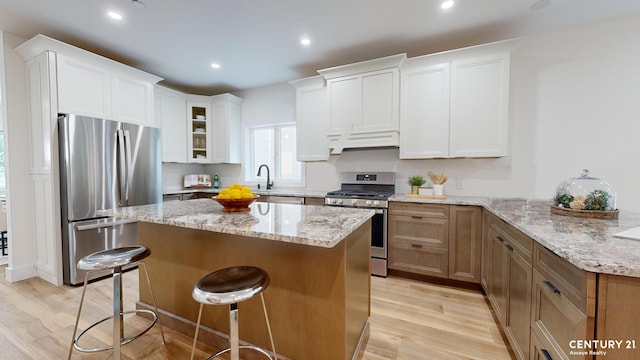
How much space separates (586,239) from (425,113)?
2182mm

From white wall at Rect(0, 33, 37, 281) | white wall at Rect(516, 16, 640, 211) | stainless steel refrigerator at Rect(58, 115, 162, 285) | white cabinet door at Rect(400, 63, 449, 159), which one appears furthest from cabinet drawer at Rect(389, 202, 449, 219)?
white wall at Rect(0, 33, 37, 281)

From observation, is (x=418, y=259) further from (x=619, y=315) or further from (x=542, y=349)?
(x=619, y=315)

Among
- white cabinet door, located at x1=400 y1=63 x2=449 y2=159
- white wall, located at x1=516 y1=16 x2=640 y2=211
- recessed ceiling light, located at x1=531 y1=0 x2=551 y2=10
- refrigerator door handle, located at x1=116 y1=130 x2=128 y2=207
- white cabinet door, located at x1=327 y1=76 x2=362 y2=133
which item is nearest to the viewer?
recessed ceiling light, located at x1=531 y1=0 x2=551 y2=10

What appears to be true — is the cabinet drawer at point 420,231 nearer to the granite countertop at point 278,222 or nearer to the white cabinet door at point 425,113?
the white cabinet door at point 425,113

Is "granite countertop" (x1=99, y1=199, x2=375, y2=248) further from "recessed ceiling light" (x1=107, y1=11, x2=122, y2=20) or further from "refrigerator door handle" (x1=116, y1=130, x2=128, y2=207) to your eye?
"recessed ceiling light" (x1=107, y1=11, x2=122, y2=20)

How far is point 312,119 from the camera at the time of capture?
3709 millimetres

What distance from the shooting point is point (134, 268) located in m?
3.25

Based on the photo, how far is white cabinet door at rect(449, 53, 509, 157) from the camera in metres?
2.71

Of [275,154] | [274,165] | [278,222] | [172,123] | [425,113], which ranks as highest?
[172,123]

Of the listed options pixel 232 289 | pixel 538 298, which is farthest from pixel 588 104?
pixel 232 289

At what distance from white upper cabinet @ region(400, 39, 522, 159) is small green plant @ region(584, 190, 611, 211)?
117 cm

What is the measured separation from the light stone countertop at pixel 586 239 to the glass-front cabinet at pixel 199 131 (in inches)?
174

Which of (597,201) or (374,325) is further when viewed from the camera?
(374,325)

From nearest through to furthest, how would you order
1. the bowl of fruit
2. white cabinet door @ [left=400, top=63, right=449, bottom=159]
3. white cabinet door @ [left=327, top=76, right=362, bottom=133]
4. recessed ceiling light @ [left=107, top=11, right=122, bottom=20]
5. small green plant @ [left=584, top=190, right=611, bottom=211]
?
1. small green plant @ [left=584, top=190, right=611, bottom=211]
2. the bowl of fruit
3. recessed ceiling light @ [left=107, top=11, right=122, bottom=20]
4. white cabinet door @ [left=400, top=63, right=449, bottom=159]
5. white cabinet door @ [left=327, top=76, right=362, bottom=133]
